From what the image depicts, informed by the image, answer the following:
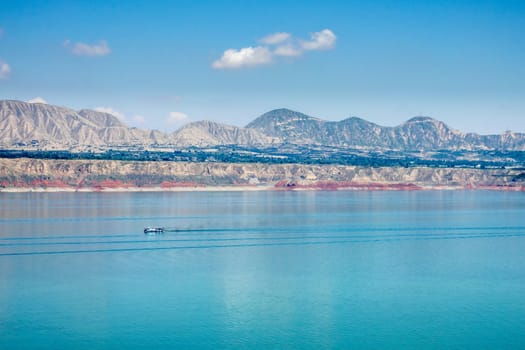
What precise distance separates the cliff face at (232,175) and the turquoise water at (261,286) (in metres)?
61.6

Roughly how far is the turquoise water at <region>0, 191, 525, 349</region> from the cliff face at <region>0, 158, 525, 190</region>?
61.6 meters

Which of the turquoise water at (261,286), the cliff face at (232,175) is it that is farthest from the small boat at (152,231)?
the cliff face at (232,175)

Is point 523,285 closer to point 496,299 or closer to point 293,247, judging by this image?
point 496,299

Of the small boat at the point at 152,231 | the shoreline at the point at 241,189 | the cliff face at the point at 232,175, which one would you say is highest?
the cliff face at the point at 232,175

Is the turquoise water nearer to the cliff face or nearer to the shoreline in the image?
the shoreline

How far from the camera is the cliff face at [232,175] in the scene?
122688 mm

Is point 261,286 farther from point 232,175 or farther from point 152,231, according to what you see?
point 232,175

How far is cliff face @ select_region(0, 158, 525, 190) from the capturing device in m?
123

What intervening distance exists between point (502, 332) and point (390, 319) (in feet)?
14.3

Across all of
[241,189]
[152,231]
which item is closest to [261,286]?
[152,231]

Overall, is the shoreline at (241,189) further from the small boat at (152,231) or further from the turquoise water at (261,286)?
the small boat at (152,231)

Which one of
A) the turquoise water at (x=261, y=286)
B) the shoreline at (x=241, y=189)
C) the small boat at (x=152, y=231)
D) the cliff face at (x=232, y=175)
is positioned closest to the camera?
the turquoise water at (x=261, y=286)

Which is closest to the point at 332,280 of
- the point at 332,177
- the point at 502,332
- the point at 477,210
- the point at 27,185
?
the point at 502,332

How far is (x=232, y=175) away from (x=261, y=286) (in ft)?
354
